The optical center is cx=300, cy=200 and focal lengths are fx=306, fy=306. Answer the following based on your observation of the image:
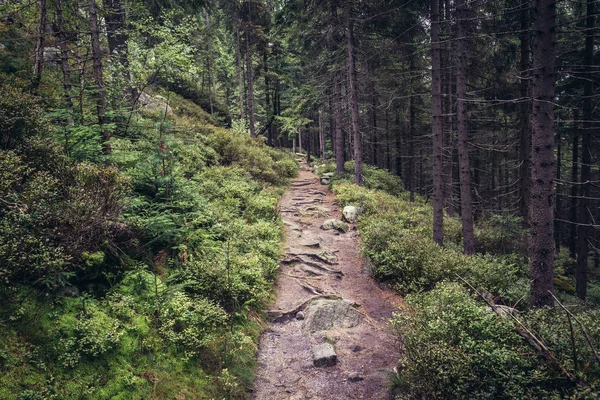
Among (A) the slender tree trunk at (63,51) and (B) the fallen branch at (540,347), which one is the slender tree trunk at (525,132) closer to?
(B) the fallen branch at (540,347)

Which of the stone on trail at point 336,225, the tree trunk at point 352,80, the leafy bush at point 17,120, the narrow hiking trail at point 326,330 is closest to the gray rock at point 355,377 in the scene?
the narrow hiking trail at point 326,330

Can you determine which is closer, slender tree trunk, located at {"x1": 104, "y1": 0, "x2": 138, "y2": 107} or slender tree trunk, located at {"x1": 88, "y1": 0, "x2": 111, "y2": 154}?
slender tree trunk, located at {"x1": 88, "y1": 0, "x2": 111, "y2": 154}

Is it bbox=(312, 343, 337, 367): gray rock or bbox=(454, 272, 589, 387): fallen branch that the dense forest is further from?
bbox=(312, 343, 337, 367): gray rock

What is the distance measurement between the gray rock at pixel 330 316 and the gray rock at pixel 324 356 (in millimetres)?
871

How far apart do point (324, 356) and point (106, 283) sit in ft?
15.0

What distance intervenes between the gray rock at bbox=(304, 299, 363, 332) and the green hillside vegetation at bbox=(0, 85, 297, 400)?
1418 mm

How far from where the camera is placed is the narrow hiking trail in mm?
6043

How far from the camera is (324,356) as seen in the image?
664 cm

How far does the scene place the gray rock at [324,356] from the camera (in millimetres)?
6598

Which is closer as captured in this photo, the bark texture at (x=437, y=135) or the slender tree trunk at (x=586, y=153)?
the bark texture at (x=437, y=135)

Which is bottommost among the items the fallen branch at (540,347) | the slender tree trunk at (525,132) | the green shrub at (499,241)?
the green shrub at (499,241)

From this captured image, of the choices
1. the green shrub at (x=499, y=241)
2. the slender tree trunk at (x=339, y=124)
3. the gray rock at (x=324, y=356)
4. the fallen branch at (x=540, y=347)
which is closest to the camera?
the fallen branch at (x=540, y=347)

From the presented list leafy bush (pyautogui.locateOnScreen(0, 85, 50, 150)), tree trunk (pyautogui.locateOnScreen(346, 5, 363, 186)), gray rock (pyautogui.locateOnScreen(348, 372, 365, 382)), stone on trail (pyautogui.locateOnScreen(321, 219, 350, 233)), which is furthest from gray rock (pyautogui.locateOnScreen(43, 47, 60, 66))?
tree trunk (pyautogui.locateOnScreen(346, 5, 363, 186))

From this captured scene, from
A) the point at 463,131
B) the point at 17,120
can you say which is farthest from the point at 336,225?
the point at 17,120
